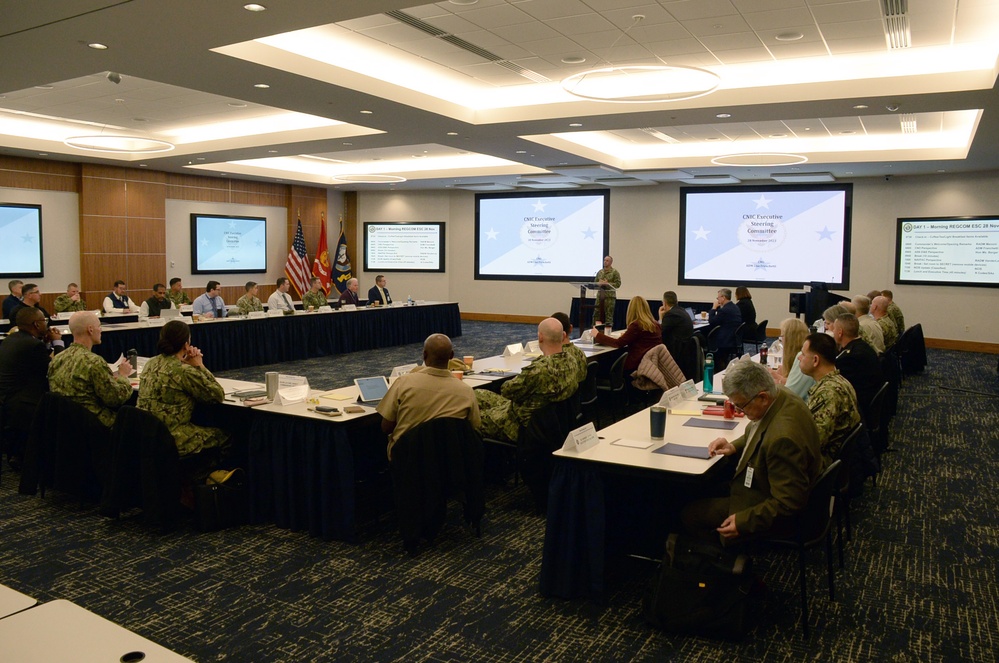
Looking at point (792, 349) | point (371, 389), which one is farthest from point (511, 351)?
point (792, 349)

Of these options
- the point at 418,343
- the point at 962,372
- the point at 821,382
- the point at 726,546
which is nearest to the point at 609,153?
the point at 418,343

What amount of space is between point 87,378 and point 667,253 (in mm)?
→ 12975

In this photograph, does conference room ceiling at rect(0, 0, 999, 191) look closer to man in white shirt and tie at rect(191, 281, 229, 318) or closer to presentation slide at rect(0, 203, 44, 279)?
presentation slide at rect(0, 203, 44, 279)

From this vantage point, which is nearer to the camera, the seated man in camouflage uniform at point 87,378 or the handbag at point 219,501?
the handbag at point 219,501

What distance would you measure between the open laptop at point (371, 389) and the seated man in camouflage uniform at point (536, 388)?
0.69m

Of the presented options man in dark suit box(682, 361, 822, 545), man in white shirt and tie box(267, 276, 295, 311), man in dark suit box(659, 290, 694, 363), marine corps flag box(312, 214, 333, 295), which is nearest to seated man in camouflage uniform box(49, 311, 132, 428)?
man in dark suit box(682, 361, 822, 545)

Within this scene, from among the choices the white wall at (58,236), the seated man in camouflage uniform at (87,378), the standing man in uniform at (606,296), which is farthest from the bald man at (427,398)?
the white wall at (58,236)

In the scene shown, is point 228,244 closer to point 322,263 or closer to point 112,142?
point 322,263

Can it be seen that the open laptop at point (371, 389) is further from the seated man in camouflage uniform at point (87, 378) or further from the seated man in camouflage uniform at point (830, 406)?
the seated man in camouflage uniform at point (830, 406)

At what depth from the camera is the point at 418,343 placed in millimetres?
13844

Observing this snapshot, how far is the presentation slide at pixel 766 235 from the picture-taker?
46.8 feet

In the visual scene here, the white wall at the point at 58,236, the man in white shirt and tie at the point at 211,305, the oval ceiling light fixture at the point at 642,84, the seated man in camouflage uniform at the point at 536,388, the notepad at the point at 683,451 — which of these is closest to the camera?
the notepad at the point at 683,451

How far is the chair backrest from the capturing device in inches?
123

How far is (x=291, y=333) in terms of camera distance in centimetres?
1132
